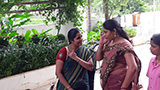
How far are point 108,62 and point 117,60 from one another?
3.5 inches

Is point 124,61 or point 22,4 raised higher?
point 22,4

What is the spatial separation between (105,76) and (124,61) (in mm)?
245

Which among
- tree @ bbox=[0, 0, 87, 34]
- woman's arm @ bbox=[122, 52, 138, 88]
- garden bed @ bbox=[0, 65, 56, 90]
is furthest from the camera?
tree @ bbox=[0, 0, 87, 34]

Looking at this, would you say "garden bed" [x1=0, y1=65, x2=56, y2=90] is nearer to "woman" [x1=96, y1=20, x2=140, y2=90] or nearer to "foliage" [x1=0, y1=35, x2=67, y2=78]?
"foliage" [x1=0, y1=35, x2=67, y2=78]

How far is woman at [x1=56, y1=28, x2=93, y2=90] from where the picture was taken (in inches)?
76.9

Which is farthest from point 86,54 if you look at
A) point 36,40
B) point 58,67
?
point 36,40

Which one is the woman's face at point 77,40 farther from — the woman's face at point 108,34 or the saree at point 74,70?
the woman's face at point 108,34

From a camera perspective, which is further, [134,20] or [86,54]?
Answer: [134,20]

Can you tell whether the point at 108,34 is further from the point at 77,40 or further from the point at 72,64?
the point at 72,64

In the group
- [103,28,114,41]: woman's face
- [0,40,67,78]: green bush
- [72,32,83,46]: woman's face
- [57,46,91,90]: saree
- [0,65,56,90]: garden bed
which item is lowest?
[0,65,56,90]: garden bed

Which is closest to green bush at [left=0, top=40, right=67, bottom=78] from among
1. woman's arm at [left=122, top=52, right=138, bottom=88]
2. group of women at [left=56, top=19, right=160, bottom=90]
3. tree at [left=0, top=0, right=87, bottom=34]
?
tree at [left=0, top=0, right=87, bottom=34]

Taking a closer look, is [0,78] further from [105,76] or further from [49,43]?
[105,76]

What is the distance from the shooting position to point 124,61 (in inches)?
68.5

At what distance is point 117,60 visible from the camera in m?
1.76
